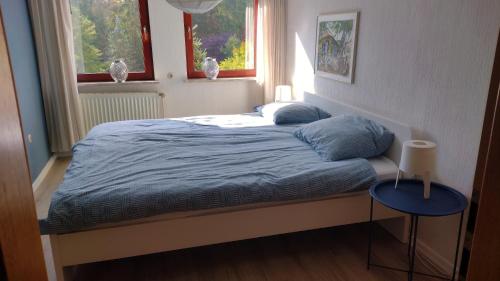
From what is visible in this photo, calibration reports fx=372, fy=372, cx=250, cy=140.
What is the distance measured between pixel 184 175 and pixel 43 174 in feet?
7.17

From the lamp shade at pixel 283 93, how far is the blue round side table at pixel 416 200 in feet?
7.10

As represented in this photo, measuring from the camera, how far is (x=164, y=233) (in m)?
2.02

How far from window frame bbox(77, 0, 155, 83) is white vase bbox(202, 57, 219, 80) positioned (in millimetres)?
609

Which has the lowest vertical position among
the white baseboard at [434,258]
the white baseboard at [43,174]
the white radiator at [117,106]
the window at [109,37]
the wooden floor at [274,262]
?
the wooden floor at [274,262]

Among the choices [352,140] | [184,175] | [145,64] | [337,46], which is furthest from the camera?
[145,64]

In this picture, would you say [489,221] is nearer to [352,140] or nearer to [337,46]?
[352,140]

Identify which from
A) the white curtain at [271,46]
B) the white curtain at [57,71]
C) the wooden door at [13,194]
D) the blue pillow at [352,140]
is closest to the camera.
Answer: the wooden door at [13,194]

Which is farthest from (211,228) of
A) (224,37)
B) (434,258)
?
(224,37)

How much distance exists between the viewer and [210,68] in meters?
4.31

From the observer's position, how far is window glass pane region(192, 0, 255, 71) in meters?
4.30

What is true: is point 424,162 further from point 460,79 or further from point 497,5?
point 497,5

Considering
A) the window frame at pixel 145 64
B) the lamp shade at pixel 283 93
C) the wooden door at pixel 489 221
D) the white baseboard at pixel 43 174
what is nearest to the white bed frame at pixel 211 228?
the wooden door at pixel 489 221

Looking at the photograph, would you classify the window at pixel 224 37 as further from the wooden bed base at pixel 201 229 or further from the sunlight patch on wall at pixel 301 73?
the wooden bed base at pixel 201 229

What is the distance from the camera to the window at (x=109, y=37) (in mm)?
4008
